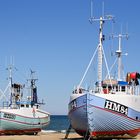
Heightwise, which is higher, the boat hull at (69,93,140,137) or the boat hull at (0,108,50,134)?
the boat hull at (69,93,140,137)

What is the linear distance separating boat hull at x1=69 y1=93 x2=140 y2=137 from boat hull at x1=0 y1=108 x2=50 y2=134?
63.8 ft

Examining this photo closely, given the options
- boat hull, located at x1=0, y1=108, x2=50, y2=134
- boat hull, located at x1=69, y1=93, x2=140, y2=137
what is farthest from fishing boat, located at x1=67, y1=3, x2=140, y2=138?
boat hull, located at x1=0, y1=108, x2=50, y2=134

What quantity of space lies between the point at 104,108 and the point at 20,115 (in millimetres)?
23445

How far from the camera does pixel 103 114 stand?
137 ft

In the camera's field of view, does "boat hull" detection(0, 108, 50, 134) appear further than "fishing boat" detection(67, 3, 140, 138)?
Yes

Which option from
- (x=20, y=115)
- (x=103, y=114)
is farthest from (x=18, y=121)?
(x=103, y=114)

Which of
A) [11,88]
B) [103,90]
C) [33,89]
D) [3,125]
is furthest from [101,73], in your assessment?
[33,89]

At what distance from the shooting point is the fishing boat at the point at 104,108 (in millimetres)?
41875

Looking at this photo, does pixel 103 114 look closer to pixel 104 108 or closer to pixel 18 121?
pixel 104 108

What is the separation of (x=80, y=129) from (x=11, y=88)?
25.9 m

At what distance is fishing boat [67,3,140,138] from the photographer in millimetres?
41875

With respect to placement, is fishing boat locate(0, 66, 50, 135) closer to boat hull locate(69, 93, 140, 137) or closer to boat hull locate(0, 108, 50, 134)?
boat hull locate(0, 108, 50, 134)

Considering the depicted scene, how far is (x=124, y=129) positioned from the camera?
44062 millimetres

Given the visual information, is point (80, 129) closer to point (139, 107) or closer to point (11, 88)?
point (139, 107)
